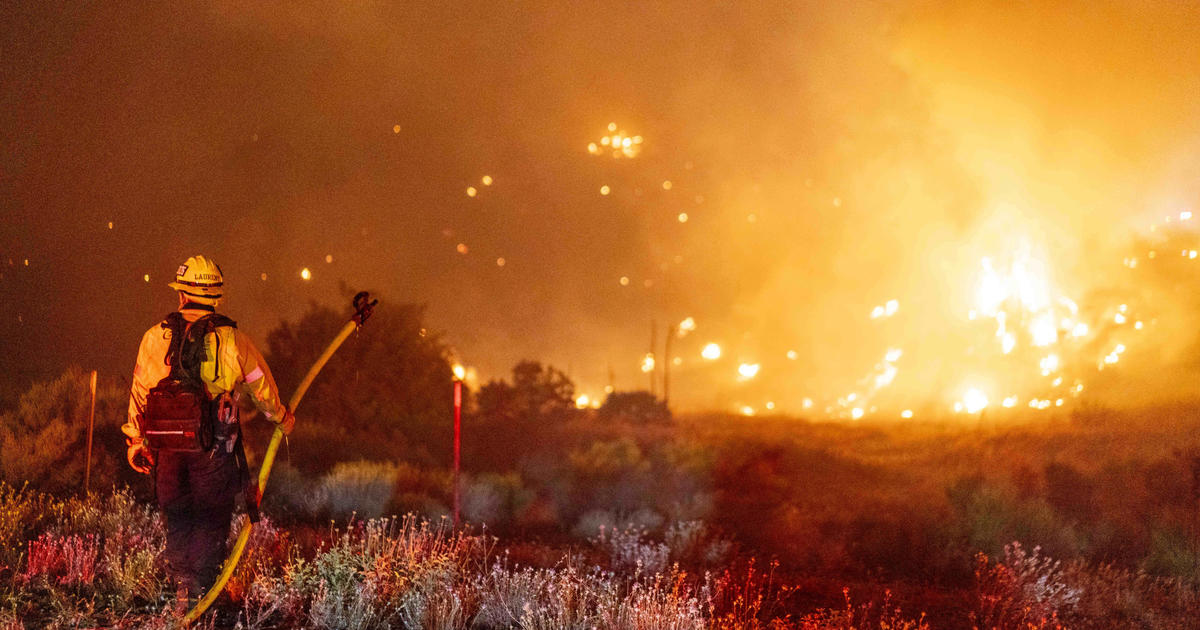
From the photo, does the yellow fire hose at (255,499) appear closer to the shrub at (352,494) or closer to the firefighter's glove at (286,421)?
the firefighter's glove at (286,421)

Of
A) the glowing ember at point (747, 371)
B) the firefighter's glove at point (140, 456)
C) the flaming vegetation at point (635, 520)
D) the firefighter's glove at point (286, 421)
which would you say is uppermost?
the glowing ember at point (747, 371)

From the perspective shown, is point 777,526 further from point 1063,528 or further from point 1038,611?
point 1038,611

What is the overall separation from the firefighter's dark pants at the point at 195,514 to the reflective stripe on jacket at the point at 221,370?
39 cm

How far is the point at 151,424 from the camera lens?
5.44 metres

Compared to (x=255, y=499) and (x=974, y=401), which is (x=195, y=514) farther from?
(x=974, y=401)

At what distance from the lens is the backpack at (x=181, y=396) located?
5422mm

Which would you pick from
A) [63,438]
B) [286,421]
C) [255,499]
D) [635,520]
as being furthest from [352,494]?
[286,421]

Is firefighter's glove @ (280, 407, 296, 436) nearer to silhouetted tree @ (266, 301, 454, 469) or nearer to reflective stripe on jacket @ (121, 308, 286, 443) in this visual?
reflective stripe on jacket @ (121, 308, 286, 443)

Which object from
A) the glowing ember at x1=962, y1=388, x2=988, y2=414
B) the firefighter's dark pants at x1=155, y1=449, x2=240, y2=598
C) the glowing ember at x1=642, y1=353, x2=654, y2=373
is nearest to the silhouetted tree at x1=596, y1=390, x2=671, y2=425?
the glowing ember at x1=642, y1=353, x2=654, y2=373

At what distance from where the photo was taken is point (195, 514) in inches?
227

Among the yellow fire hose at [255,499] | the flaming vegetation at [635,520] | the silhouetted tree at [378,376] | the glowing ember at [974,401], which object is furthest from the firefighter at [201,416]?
the glowing ember at [974,401]

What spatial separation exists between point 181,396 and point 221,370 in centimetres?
27

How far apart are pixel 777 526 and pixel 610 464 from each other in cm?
486

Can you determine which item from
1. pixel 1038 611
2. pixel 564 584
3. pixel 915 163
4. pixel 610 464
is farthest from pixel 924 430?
pixel 564 584
